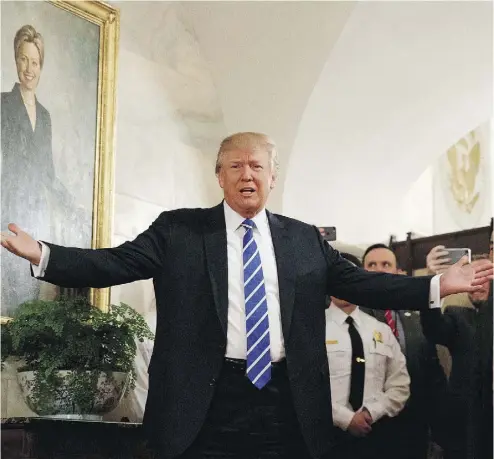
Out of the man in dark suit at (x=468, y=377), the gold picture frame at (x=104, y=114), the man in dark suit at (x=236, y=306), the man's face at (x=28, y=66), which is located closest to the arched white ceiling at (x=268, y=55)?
the gold picture frame at (x=104, y=114)

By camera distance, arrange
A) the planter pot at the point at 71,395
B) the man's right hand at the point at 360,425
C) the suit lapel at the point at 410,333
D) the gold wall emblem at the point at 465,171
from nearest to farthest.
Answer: the planter pot at the point at 71,395, the man's right hand at the point at 360,425, the suit lapel at the point at 410,333, the gold wall emblem at the point at 465,171

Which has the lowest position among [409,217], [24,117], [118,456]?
[118,456]

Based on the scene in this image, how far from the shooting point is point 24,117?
5090 millimetres

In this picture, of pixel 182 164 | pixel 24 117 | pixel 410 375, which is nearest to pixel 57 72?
pixel 24 117

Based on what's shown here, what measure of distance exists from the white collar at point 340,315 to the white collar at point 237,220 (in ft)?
5.86

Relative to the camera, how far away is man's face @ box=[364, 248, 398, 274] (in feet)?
18.4

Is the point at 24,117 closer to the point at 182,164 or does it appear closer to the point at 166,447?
the point at 182,164

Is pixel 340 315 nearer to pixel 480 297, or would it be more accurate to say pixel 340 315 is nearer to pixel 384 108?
pixel 480 297

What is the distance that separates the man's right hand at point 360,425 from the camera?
477 centimetres

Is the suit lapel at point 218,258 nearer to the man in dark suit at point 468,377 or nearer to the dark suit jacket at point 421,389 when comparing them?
the man in dark suit at point 468,377

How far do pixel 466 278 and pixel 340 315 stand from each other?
5.81 feet

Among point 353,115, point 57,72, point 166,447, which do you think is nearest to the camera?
point 166,447

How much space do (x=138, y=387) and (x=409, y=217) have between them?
763cm

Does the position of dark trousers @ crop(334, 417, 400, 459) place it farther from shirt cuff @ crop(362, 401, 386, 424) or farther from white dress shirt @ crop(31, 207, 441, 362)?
white dress shirt @ crop(31, 207, 441, 362)
